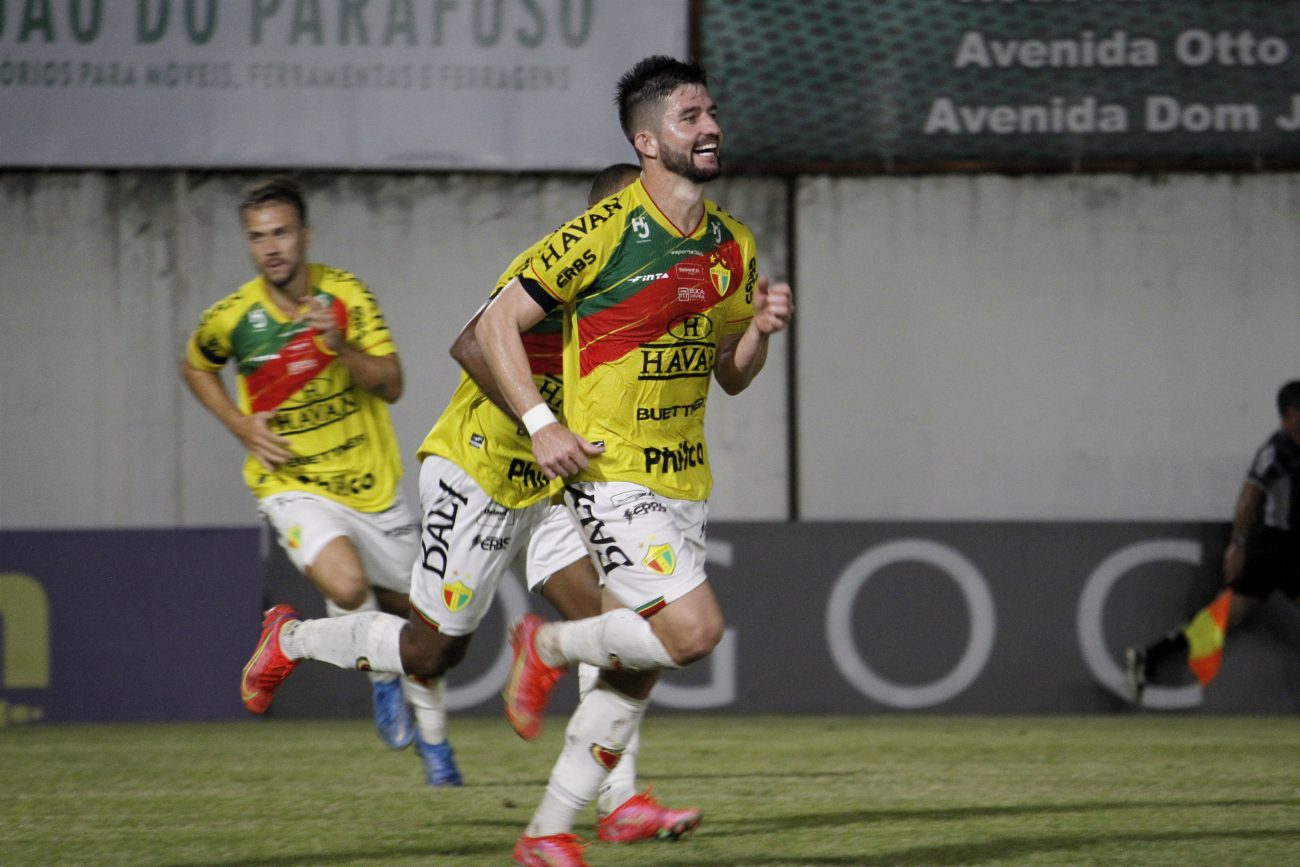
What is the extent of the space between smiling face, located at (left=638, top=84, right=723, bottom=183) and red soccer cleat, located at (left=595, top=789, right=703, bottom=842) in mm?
1789

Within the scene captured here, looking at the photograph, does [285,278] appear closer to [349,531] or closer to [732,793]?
[349,531]

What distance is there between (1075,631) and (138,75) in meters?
6.57

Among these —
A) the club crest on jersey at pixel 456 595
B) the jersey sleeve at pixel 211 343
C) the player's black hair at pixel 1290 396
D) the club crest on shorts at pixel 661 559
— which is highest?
the jersey sleeve at pixel 211 343

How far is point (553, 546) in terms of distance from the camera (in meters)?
5.73

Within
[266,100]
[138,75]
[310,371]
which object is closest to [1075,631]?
[310,371]

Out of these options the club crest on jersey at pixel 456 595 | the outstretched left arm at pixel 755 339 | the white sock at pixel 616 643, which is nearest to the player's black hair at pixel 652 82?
the outstretched left arm at pixel 755 339

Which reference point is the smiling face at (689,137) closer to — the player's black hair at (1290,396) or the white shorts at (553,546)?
the white shorts at (553,546)

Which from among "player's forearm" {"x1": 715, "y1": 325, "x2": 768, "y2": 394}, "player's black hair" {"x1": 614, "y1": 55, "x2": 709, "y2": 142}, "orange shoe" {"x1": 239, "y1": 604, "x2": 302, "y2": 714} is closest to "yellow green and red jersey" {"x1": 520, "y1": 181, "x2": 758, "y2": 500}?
"player's forearm" {"x1": 715, "y1": 325, "x2": 768, "y2": 394}

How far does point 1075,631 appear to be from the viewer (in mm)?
10000

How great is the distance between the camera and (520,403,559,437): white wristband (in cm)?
441

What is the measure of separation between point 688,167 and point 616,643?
48.5 inches

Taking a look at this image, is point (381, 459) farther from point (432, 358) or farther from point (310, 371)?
point (432, 358)

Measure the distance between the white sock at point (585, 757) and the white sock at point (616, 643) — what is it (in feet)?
0.38

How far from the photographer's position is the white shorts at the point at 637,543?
4391mm
